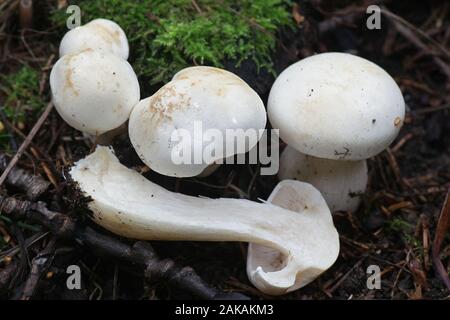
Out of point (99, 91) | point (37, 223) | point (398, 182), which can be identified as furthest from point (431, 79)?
point (37, 223)

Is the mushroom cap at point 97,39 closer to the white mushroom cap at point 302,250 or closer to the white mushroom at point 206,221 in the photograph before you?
the white mushroom at point 206,221

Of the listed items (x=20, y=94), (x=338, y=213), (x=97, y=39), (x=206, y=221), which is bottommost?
(x=338, y=213)

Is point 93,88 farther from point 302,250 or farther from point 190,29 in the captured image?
point 302,250

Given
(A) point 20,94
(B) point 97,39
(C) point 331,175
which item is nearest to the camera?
(B) point 97,39

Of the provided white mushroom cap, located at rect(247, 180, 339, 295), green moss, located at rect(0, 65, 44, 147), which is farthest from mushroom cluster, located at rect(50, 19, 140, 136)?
white mushroom cap, located at rect(247, 180, 339, 295)

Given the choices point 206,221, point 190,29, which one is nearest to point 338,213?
point 206,221

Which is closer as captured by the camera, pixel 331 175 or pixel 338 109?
pixel 338 109

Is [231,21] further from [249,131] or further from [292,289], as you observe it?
[292,289]
